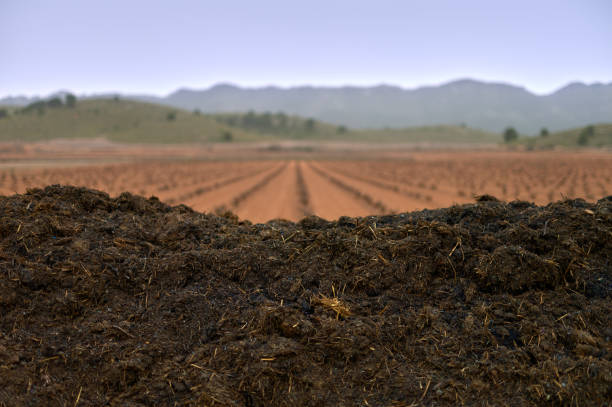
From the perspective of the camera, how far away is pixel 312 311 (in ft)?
11.2

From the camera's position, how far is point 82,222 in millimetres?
4555

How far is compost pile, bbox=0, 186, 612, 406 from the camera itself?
2.76 m

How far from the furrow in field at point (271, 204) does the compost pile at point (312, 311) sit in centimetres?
822

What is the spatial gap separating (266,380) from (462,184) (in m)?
22.7

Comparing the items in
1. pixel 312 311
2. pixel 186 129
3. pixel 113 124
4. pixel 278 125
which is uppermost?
pixel 278 125

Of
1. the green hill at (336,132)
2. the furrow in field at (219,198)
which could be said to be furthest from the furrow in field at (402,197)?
the green hill at (336,132)

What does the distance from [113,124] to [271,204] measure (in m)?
122

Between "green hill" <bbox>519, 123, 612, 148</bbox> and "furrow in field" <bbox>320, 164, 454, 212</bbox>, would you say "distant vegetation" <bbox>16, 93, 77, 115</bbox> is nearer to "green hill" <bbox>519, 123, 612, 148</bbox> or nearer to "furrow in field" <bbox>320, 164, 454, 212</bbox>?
"green hill" <bbox>519, 123, 612, 148</bbox>

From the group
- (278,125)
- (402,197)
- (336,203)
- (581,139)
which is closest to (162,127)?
(278,125)

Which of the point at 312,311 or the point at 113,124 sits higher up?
the point at 113,124

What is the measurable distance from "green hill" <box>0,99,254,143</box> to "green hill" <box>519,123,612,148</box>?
254 ft

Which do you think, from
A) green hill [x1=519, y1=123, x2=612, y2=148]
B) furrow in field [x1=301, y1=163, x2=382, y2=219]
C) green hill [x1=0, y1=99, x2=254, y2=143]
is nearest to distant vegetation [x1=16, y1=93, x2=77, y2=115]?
green hill [x1=0, y1=99, x2=254, y2=143]

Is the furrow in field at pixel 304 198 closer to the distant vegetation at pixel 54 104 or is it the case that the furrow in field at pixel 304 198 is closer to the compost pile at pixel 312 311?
the compost pile at pixel 312 311

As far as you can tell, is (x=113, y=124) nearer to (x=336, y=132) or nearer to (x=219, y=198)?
(x=336, y=132)
